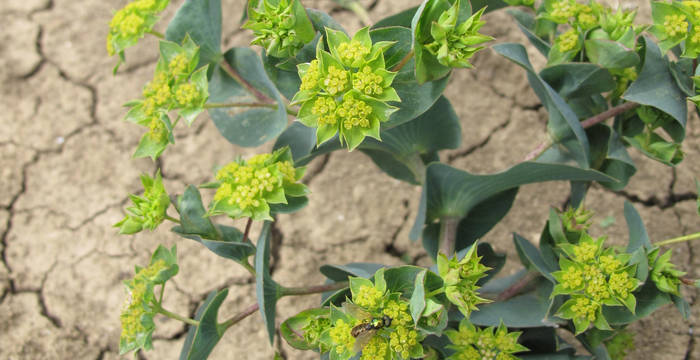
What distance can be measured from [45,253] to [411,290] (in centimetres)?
199

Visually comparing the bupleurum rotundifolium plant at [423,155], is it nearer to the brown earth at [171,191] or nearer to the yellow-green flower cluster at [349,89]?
the yellow-green flower cluster at [349,89]

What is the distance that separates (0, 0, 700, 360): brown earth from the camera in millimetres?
2746

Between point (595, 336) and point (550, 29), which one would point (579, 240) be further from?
point (550, 29)

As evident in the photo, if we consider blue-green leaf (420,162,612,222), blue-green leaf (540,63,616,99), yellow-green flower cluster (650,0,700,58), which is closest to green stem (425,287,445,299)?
blue-green leaf (420,162,612,222)

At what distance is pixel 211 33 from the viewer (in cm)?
225

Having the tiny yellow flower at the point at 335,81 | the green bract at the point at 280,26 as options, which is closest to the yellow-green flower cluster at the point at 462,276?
the tiny yellow flower at the point at 335,81

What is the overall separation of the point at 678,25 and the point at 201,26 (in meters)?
1.62

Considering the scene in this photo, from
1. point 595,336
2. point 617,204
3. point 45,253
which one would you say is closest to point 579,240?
point 595,336

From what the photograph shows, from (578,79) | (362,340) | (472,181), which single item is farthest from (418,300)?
(578,79)

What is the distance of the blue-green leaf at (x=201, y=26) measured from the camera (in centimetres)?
221

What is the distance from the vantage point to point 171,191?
122 inches

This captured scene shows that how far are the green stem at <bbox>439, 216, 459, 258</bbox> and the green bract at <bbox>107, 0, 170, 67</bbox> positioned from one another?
4.36 ft

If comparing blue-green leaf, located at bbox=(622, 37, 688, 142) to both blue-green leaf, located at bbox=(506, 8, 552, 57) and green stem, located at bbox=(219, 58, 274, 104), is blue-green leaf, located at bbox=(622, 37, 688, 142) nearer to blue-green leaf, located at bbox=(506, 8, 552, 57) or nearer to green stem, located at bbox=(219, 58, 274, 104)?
blue-green leaf, located at bbox=(506, 8, 552, 57)

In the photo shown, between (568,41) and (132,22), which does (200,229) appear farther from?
(568,41)
